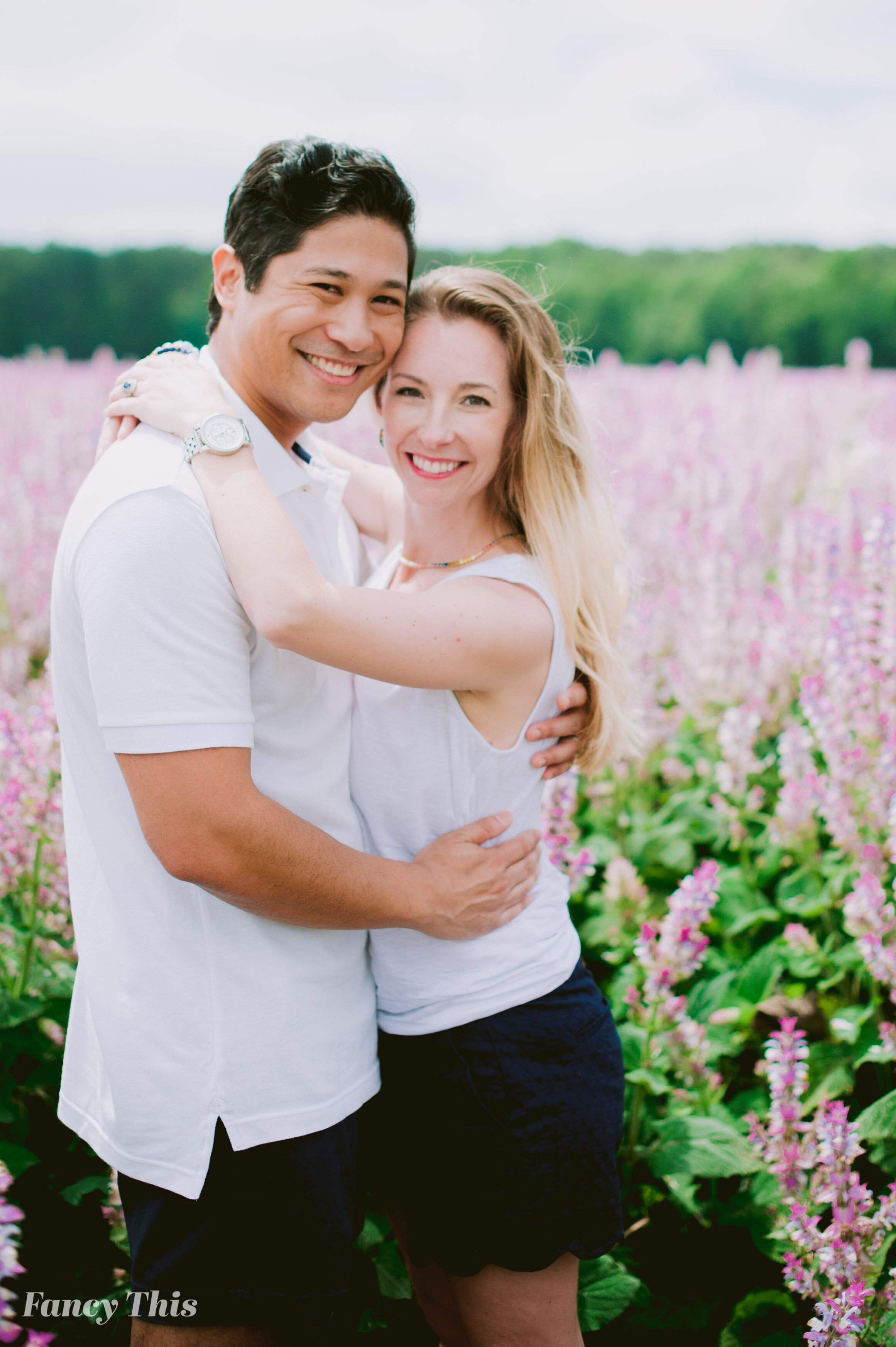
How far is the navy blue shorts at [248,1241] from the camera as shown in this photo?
160cm

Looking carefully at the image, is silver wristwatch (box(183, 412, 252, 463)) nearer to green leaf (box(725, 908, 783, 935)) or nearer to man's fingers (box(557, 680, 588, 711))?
man's fingers (box(557, 680, 588, 711))

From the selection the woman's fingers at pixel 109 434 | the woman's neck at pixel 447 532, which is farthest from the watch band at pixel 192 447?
the woman's neck at pixel 447 532

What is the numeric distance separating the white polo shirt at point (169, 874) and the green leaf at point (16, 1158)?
71cm

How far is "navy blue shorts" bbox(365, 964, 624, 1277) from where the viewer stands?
5.76 ft

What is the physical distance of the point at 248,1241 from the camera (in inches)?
63.8

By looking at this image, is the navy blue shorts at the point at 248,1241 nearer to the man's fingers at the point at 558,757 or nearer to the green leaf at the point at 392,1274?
the green leaf at the point at 392,1274

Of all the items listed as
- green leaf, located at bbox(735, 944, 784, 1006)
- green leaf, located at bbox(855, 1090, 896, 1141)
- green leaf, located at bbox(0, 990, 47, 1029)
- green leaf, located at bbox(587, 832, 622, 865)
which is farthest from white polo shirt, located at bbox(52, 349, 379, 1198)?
green leaf, located at bbox(587, 832, 622, 865)

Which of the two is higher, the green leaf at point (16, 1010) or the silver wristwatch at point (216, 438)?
the silver wristwatch at point (216, 438)

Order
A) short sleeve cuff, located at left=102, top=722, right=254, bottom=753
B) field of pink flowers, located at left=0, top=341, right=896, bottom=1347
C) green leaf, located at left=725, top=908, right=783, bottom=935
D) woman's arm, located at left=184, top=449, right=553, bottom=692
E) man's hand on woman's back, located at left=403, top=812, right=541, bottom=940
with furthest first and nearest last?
green leaf, located at left=725, top=908, right=783, bottom=935 → field of pink flowers, located at left=0, top=341, right=896, bottom=1347 → man's hand on woman's back, located at left=403, top=812, right=541, bottom=940 → woman's arm, located at left=184, top=449, right=553, bottom=692 → short sleeve cuff, located at left=102, top=722, right=254, bottom=753

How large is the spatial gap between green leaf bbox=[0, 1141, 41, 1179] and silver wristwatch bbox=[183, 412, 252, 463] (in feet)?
6.05

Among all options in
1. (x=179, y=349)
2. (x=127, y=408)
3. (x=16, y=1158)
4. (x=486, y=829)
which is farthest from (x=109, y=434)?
(x=16, y=1158)

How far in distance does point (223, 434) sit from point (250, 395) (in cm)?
32

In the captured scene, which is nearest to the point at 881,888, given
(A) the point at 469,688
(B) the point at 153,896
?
(A) the point at 469,688

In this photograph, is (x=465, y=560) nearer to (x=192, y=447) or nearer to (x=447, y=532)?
(x=447, y=532)
